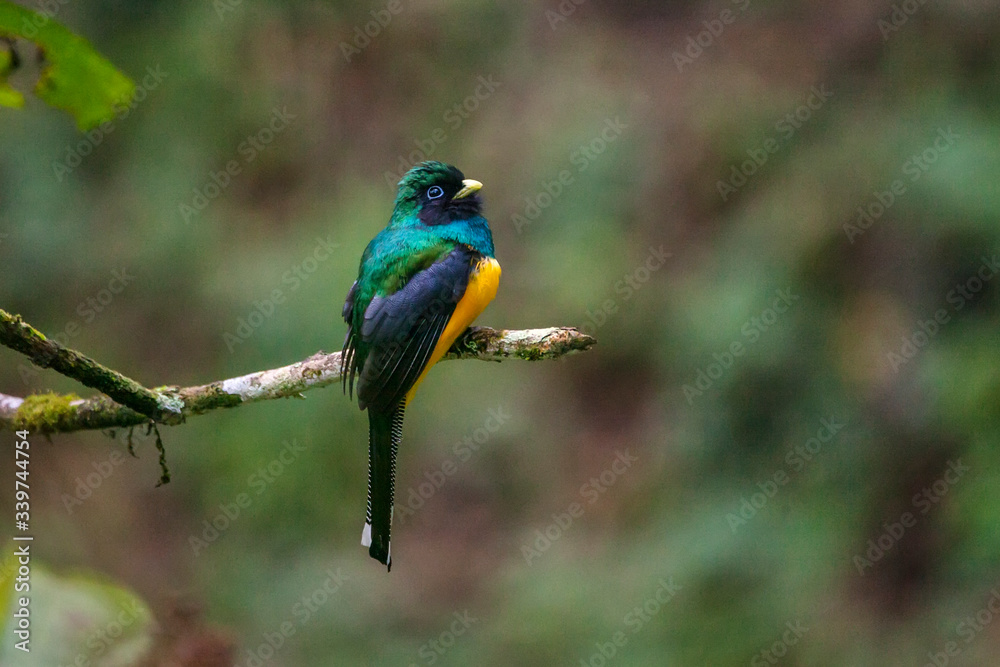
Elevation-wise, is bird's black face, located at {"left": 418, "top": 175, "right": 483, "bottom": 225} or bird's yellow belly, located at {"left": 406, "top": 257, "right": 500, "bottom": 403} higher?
bird's black face, located at {"left": 418, "top": 175, "right": 483, "bottom": 225}

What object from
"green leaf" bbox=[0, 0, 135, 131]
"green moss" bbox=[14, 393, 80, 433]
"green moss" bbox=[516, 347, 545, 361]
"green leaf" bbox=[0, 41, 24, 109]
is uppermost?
"green leaf" bbox=[0, 0, 135, 131]

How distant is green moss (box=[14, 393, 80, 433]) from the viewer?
10.4 ft

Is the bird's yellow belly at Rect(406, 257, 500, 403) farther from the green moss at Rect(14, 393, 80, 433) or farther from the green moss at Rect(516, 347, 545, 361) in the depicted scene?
the green moss at Rect(14, 393, 80, 433)

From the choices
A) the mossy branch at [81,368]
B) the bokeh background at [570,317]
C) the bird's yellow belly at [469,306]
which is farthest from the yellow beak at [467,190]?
the bokeh background at [570,317]

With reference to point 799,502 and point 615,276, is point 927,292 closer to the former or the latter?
point 799,502

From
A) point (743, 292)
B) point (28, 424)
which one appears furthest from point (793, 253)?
point (28, 424)

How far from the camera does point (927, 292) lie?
19.0ft

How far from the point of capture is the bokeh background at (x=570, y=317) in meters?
5.66

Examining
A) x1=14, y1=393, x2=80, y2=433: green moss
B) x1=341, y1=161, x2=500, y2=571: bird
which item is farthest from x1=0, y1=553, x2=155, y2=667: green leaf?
x1=341, y1=161, x2=500, y2=571: bird

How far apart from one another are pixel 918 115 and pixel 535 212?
2.53 metres

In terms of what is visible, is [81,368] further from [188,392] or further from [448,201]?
[448,201]

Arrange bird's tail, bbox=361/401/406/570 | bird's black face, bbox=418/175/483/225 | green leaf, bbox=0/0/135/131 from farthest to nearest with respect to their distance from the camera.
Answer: bird's black face, bbox=418/175/483/225, bird's tail, bbox=361/401/406/570, green leaf, bbox=0/0/135/131

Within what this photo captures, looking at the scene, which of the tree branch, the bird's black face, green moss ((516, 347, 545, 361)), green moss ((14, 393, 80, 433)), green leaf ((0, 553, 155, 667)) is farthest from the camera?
the bird's black face

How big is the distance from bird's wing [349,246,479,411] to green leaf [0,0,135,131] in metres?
2.19
